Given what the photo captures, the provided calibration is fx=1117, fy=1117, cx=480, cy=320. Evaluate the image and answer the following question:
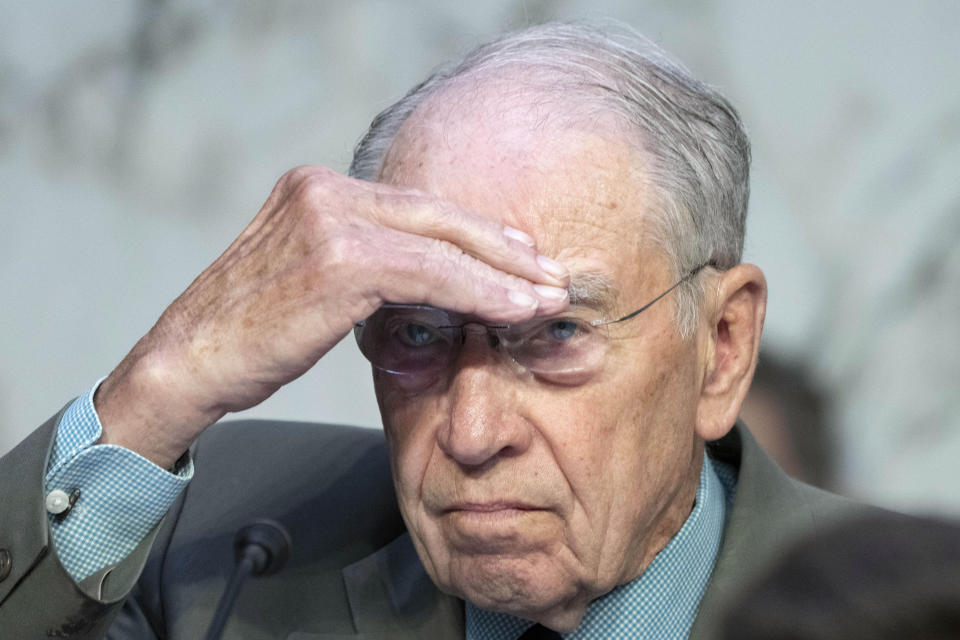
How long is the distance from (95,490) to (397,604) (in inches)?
25.3

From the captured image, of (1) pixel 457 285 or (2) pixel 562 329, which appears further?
(2) pixel 562 329

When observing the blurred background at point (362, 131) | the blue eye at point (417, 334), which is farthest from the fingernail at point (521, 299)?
the blurred background at point (362, 131)

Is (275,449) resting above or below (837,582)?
below

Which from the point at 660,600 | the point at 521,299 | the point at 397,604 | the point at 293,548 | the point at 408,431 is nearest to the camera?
the point at 521,299

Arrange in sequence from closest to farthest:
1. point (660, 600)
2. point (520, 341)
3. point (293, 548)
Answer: point (520, 341), point (660, 600), point (293, 548)

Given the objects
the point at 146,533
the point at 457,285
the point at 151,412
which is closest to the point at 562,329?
the point at 457,285

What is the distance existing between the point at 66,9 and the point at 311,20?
1.00m

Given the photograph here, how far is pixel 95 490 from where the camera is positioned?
6.27ft

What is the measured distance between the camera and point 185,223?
421 centimetres

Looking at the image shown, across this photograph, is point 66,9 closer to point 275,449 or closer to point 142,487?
point 275,449

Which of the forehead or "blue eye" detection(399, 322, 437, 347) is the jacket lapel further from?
the forehead

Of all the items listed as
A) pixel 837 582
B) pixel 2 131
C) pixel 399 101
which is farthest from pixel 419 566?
pixel 2 131

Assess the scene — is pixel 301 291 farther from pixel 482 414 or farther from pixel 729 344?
pixel 729 344

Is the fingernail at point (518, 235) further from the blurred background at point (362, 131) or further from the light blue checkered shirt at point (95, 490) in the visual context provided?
the blurred background at point (362, 131)
